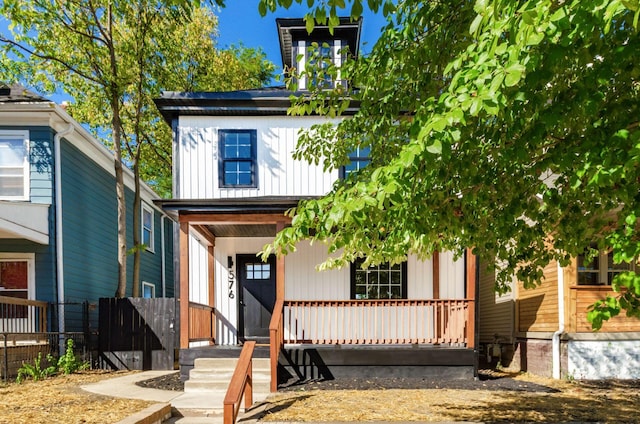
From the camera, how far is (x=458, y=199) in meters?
4.14

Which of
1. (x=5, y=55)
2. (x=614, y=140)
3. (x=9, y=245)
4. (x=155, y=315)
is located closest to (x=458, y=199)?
(x=614, y=140)

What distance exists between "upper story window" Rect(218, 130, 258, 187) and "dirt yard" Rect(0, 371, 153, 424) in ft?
16.4

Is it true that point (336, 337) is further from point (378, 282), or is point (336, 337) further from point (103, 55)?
point (103, 55)

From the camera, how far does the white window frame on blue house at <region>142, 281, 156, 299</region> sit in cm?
1662

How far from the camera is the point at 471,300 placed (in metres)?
8.92

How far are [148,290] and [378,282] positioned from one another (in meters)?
9.95

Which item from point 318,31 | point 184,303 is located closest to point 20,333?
point 184,303

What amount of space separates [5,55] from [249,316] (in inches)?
372

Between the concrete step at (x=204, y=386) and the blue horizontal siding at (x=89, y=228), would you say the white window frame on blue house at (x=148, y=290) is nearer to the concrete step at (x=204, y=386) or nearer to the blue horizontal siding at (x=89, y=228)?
the blue horizontal siding at (x=89, y=228)

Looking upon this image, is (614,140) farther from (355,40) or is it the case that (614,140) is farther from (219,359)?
(355,40)

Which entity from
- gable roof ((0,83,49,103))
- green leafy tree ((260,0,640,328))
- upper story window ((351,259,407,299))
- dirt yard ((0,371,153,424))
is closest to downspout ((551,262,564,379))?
upper story window ((351,259,407,299))

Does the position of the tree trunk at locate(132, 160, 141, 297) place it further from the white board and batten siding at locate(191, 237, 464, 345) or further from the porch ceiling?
the porch ceiling

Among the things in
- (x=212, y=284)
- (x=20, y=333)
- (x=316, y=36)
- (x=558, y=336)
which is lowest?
(x=558, y=336)

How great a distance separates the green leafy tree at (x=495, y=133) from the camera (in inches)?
103
